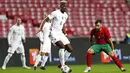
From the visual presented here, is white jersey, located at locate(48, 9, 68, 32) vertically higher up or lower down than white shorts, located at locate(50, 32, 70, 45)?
higher up

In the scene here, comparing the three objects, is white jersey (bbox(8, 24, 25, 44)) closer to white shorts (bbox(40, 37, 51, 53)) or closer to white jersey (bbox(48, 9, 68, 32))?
white shorts (bbox(40, 37, 51, 53))

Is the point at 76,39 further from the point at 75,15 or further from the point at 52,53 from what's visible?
the point at 75,15

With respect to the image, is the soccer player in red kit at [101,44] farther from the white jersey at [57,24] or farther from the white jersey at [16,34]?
the white jersey at [16,34]

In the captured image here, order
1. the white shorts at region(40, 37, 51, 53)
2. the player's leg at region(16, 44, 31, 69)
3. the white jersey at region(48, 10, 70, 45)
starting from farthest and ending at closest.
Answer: the player's leg at region(16, 44, 31, 69)
the white shorts at region(40, 37, 51, 53)
the white jersey at region(48, 10, 70, 45)

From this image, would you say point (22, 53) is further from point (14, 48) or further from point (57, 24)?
point (57, 24)

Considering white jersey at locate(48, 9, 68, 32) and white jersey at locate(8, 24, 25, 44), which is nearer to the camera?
white jersey at locate(48, 9, 68, 32)

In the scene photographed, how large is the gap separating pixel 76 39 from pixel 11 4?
7415mm

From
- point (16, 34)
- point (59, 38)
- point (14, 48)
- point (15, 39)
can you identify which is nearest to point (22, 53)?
point (14, 48)

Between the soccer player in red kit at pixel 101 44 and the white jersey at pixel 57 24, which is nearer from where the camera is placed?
the white jersey at pixel 57 24

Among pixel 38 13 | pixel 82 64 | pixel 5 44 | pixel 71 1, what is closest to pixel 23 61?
pixel 5 44

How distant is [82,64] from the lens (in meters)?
23.1

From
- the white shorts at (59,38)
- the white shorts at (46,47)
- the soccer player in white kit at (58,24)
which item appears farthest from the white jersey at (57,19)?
the white shorts at (46,47)

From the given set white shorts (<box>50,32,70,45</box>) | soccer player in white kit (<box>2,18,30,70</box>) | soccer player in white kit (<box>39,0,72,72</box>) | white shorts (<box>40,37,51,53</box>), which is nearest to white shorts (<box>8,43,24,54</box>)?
soccer player in white kit (<box>2,18,30,70</box>)

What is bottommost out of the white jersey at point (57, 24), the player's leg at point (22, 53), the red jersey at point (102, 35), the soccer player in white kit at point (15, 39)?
the player's leg at point (22, 53)
